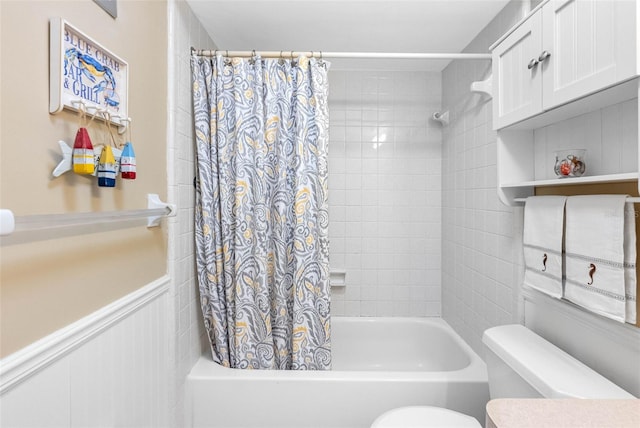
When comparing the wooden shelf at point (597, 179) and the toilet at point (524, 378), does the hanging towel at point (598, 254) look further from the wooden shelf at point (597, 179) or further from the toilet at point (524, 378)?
the toilet at point (524, 378)

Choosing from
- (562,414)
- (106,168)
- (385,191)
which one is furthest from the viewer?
(385,191)

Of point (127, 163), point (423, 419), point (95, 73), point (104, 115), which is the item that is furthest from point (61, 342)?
point (423, 419)

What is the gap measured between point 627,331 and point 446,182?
1600mm

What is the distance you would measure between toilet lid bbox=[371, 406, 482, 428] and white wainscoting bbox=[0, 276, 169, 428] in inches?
34.5

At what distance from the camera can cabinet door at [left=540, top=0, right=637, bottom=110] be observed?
88cm

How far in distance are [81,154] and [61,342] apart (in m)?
0.47

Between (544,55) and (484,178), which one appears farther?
(484,178)

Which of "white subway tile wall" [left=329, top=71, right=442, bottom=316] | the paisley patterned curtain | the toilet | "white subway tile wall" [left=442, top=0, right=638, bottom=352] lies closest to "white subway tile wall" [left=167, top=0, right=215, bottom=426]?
the paisley patterned curtain

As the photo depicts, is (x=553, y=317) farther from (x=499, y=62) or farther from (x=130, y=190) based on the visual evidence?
(x=130, y=190)

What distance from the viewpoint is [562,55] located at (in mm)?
1109

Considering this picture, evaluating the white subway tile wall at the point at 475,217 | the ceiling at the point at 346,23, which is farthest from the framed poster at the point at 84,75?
the white subway tile wall at the point at 475,217

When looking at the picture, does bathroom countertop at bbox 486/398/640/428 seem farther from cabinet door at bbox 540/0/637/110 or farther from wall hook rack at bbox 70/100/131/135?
wall hook rack at bbox 70/100/131/135

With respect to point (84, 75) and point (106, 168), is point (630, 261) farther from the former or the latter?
point (84, 75)

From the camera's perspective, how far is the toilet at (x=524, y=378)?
1063 mm
